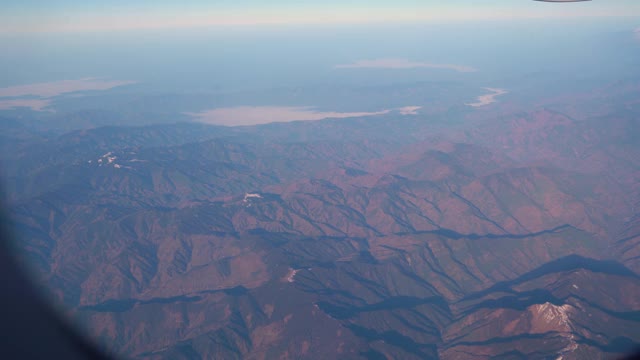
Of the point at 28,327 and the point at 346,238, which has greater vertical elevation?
the point at 28,327

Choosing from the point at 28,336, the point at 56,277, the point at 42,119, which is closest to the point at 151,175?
the point at 56,277

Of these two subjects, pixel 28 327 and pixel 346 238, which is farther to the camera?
pixel 346 238

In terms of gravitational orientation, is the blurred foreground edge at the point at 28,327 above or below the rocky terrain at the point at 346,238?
above

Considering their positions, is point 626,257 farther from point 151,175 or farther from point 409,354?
point 151,175

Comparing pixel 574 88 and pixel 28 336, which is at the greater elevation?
pixel 28 336

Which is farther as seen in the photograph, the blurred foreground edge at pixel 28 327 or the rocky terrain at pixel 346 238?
the rocky terrain at pixel 346 238

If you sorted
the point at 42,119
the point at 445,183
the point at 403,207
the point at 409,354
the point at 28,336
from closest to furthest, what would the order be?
the point at 28,336 → the point at 409,354 → the point at 403,207 → the point at 445,183 → the point at 42,119

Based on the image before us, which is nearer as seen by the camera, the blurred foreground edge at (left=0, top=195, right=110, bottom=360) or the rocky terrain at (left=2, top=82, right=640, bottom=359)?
the blurred foreground edge at (left=0, top=195, right=110, bottom=360)

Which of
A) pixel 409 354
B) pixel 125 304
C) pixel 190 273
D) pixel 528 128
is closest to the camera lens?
pixel 409 354
